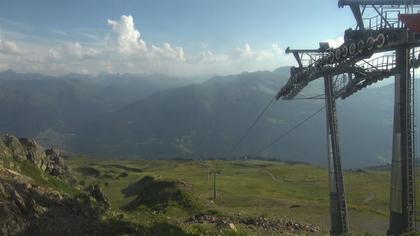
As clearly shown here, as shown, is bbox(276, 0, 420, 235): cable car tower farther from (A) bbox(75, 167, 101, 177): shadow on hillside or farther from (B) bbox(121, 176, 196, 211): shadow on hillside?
(A) bbox(75, 167, 101, 177): shadow on hillside

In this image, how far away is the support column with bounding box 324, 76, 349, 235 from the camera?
52.0 m

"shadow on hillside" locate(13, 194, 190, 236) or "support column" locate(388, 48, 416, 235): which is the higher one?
"support column" locate(388, 48, 416, 235)

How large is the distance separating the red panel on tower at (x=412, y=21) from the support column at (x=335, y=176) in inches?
530

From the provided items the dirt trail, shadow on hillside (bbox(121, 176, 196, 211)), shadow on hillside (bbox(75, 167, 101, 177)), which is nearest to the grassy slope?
the dirt trail

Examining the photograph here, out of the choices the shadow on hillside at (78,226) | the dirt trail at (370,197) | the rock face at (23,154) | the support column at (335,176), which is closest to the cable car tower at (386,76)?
the support column at (335,176)

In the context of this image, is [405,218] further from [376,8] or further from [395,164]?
[376,8]

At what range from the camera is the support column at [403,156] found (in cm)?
3972

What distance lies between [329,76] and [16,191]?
103 ft

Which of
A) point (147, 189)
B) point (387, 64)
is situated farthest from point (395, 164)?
point (147, 189)

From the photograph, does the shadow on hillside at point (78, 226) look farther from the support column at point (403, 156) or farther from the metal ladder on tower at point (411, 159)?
the metal ladder on tower at point (411, 159)

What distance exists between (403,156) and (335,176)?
13.1 m

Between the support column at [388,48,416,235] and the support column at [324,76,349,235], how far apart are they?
1137cm

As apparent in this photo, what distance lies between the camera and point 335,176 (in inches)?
2062

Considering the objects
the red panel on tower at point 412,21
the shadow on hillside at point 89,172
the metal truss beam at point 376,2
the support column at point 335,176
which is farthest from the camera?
the shadow on hillside at point 89,172
